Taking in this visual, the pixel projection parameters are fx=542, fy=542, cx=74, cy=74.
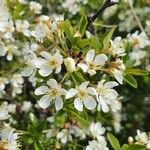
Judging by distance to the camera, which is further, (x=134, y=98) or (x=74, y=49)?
(x=134, y=98)

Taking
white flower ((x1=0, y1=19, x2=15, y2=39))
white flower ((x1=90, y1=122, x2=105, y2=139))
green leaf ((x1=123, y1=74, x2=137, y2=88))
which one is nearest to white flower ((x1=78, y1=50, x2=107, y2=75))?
green leaf ((x1=123, y1=74, x2=137, y2=88))

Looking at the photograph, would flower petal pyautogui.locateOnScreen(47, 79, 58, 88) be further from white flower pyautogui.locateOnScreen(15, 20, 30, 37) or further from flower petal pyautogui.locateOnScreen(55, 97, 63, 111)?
white flower pyautogui.locateOnScreen(15, 20, 30, 37)

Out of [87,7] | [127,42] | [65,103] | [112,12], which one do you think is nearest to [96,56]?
[65,103]

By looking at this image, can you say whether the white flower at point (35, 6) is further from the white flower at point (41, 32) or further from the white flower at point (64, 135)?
the white flower at point (41, 32)

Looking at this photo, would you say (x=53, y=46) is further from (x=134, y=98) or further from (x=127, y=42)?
(x=134, y=98)

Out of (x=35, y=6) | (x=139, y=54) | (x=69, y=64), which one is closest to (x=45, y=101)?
(x=69, y=64)
